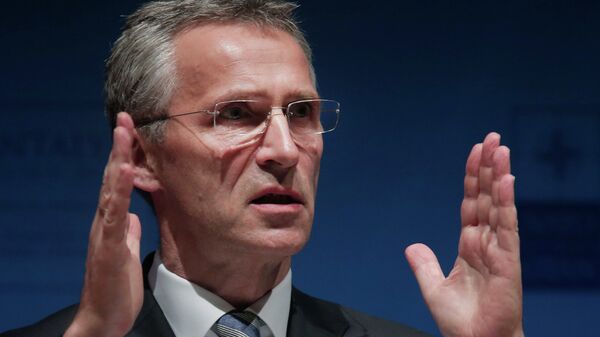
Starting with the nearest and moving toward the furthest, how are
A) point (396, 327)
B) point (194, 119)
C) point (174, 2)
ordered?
point (194, 119) → point (174, 2) → point (396, 327)

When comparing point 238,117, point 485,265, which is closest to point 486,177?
point 485,265

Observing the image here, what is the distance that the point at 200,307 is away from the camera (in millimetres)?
2191

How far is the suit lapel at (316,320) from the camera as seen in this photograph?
2291 millimetres

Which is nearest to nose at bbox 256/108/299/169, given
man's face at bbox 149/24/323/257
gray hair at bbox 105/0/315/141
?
man's face at bbox 149/24/323/257

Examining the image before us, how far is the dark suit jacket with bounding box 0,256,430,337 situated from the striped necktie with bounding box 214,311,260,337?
108 millimetres

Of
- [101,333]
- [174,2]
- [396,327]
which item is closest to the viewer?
[101,333]

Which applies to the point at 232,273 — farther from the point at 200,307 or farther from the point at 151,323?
the point at 151,323

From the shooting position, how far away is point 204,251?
87.0 inches

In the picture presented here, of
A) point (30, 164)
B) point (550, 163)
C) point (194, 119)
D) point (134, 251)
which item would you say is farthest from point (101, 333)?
point (550, 163)

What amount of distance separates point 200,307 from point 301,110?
46cm

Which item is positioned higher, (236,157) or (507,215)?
(507,215)

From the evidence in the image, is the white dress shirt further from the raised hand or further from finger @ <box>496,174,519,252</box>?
finger @ <box>496,174,519,252</box>

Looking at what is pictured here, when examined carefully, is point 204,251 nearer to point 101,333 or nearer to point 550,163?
point 101,333

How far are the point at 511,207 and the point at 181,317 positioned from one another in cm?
72
